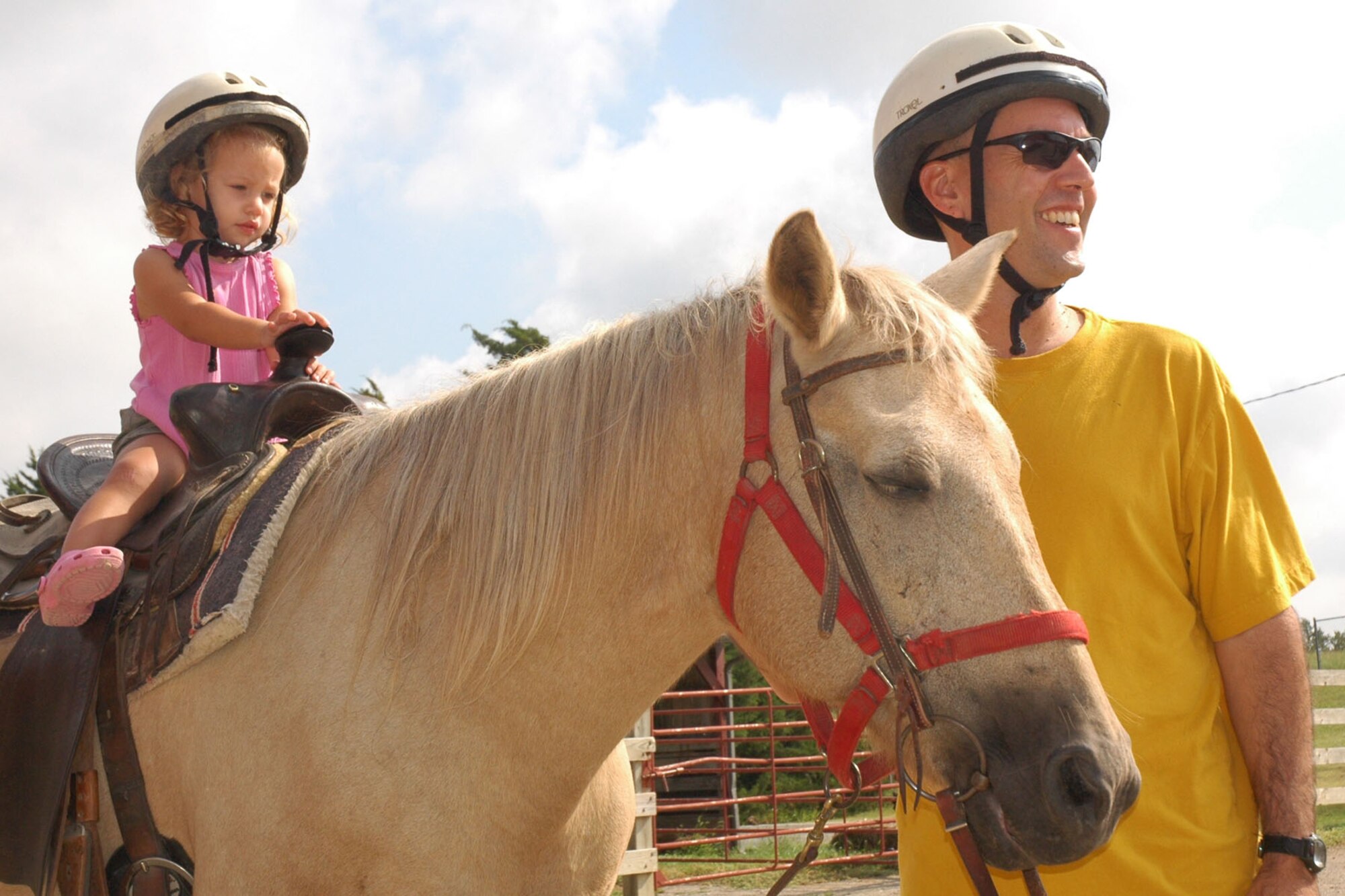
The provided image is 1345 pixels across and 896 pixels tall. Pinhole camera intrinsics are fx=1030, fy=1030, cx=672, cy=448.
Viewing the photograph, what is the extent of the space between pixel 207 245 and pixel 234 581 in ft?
4.37

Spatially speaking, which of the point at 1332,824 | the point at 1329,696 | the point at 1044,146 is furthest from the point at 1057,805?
the point at 1329,696

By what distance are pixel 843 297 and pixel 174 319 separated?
1.92 meters

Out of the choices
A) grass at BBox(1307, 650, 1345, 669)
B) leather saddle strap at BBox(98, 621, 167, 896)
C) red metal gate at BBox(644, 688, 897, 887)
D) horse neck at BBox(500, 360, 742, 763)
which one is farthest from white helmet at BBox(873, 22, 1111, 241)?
grass at BBox(1307, 650, 1345, 669)

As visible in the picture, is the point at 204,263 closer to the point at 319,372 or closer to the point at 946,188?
the point at 319,372

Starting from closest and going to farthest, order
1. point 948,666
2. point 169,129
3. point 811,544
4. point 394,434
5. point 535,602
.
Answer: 1. point 948,666
2. point 811,544
3. point 535,602
4. point 394,434
5. point 169,129

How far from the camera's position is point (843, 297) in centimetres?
204

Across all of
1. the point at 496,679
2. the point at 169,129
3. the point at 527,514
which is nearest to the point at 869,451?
the point at 527,514

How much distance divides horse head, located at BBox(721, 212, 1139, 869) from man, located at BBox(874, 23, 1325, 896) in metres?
0.47

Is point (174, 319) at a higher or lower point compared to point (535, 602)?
higher

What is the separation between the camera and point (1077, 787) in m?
1.72

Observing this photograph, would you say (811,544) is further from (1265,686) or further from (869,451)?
(1265,686)

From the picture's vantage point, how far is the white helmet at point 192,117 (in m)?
3.13

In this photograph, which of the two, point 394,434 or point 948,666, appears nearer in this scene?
point 948,666

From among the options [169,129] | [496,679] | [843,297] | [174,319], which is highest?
[169,129]
